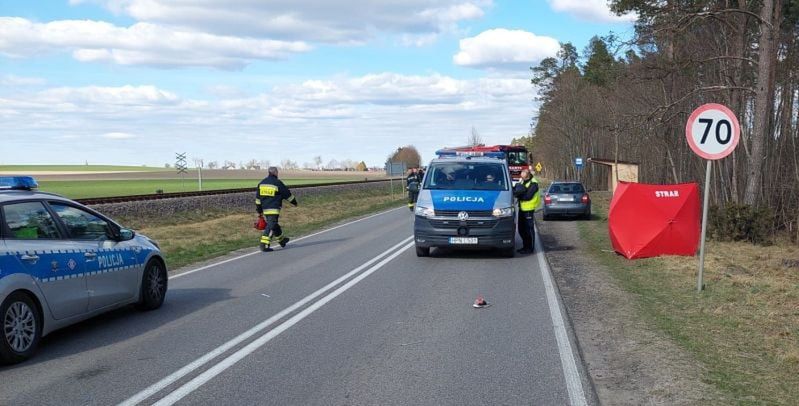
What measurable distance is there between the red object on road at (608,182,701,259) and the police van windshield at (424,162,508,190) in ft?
7.88

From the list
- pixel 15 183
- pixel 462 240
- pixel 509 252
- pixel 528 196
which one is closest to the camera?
pixel 15 183

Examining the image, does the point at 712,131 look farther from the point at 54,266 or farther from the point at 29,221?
the point at 29,221

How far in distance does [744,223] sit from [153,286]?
47.4 feet

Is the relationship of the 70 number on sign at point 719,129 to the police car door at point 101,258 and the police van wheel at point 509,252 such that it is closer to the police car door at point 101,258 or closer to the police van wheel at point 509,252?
the police van wheel at point 509,252

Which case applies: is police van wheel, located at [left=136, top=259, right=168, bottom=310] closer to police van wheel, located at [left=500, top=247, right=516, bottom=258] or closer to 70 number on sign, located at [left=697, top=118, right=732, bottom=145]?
police van wheel, located at [left=500, top=247, right=516, bottom=258]

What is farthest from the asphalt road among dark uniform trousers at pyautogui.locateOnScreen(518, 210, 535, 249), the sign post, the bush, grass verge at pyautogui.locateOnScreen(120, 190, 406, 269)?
the bush

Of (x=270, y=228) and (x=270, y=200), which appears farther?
(x=270, y=228)

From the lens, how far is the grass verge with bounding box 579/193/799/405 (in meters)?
5.81

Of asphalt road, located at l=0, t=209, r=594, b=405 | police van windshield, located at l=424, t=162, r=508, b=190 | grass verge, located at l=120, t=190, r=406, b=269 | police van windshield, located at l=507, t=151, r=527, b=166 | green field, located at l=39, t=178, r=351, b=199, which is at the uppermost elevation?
police van windshield, located at l=507, t=151, r=527, b=166

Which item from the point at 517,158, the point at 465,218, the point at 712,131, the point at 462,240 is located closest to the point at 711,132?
the point at 712,131

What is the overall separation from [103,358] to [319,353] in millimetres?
1984

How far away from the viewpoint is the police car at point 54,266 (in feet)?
20.8

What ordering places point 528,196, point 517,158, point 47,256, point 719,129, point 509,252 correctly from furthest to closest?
point 517,158 < point 528,196 < point 509,252 < point 719,129 < point 47,256

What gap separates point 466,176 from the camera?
1478 cm
